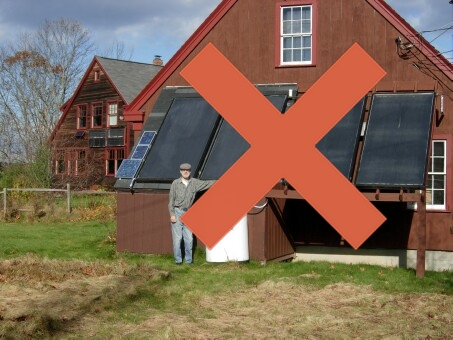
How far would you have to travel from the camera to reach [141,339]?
27.1 feet

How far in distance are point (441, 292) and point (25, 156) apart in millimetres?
34456

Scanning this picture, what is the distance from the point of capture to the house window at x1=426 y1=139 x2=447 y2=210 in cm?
1523

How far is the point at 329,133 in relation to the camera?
14469 millimetres

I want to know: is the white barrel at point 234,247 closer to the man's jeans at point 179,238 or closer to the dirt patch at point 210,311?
the man's jeans at point 179,238

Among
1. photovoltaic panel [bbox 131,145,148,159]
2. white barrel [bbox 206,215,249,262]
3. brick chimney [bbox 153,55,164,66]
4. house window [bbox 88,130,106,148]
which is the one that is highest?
brick chimney [bbox 153,55,164,66]

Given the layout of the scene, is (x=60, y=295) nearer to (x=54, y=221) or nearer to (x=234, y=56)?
(x=234, y=56)

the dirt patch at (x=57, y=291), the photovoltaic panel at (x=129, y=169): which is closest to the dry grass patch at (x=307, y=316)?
the dirt patch at (x=57, y=291)

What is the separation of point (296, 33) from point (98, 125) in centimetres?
3012

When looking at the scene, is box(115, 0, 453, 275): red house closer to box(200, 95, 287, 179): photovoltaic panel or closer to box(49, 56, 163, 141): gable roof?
box(200, 95, 287, 179): photovoltaic panel

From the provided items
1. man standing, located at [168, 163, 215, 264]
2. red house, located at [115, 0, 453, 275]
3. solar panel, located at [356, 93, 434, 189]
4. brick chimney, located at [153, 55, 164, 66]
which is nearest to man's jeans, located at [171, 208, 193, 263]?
man standing, located at [168, 163, 215, 264]

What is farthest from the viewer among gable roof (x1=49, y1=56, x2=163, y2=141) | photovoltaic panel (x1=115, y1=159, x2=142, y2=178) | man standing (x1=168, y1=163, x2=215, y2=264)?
gable roof (x1=49, y1=56, x2=163, y2=141)

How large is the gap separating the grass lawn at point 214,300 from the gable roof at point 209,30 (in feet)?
14.3

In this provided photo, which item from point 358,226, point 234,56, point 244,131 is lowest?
point 358,226

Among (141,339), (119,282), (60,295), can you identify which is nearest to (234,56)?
(119,282)
